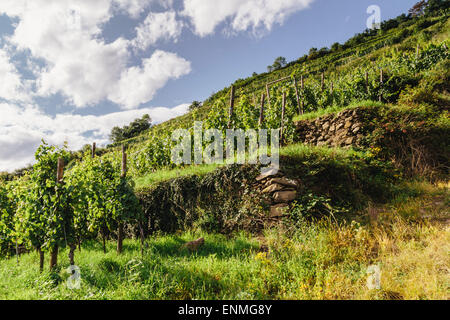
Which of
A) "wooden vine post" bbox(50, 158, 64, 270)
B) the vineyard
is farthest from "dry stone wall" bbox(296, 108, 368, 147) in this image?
"wooden vine post" bbox(50, 158, 64, 270)

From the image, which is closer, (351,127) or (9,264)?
(9,264)

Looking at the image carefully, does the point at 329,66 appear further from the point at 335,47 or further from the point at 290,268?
the point at 290,268

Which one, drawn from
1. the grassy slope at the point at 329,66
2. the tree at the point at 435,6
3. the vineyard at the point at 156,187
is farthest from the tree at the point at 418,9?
the vineyard at the point at 156,187

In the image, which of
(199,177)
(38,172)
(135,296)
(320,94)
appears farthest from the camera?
(320,94)

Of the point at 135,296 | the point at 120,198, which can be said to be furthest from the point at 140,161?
the point at 135,296

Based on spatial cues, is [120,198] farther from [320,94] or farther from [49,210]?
[320,94]

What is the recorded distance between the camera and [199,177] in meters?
5.76

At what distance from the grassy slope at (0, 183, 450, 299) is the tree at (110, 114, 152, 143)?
161 feet

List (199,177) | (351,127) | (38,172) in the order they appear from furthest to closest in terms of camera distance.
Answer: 1. (351,127)
2. (199,177)
3. (38,172)

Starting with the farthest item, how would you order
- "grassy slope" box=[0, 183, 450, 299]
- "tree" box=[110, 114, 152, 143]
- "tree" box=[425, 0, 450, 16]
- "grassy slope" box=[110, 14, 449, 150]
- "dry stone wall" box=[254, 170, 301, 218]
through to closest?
"tree" box=[110, 114, 152, 143] < "tree" box=[425, 0, 450, 16] < "grassy slope" box=[110, 14, 449, 150] < "dry stone wall" box=[254, 170, 301, 218] < "grassy slope" box=[0, 183, 450, 299]

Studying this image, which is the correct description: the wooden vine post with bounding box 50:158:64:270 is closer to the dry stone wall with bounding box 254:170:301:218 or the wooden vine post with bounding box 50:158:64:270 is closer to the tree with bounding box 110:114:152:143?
the dry stone wall with bounding box 254:170:301:218

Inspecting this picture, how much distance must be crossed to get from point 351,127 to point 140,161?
8653mm

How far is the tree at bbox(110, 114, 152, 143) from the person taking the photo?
49.2 metres

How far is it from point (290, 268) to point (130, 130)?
174 feet
